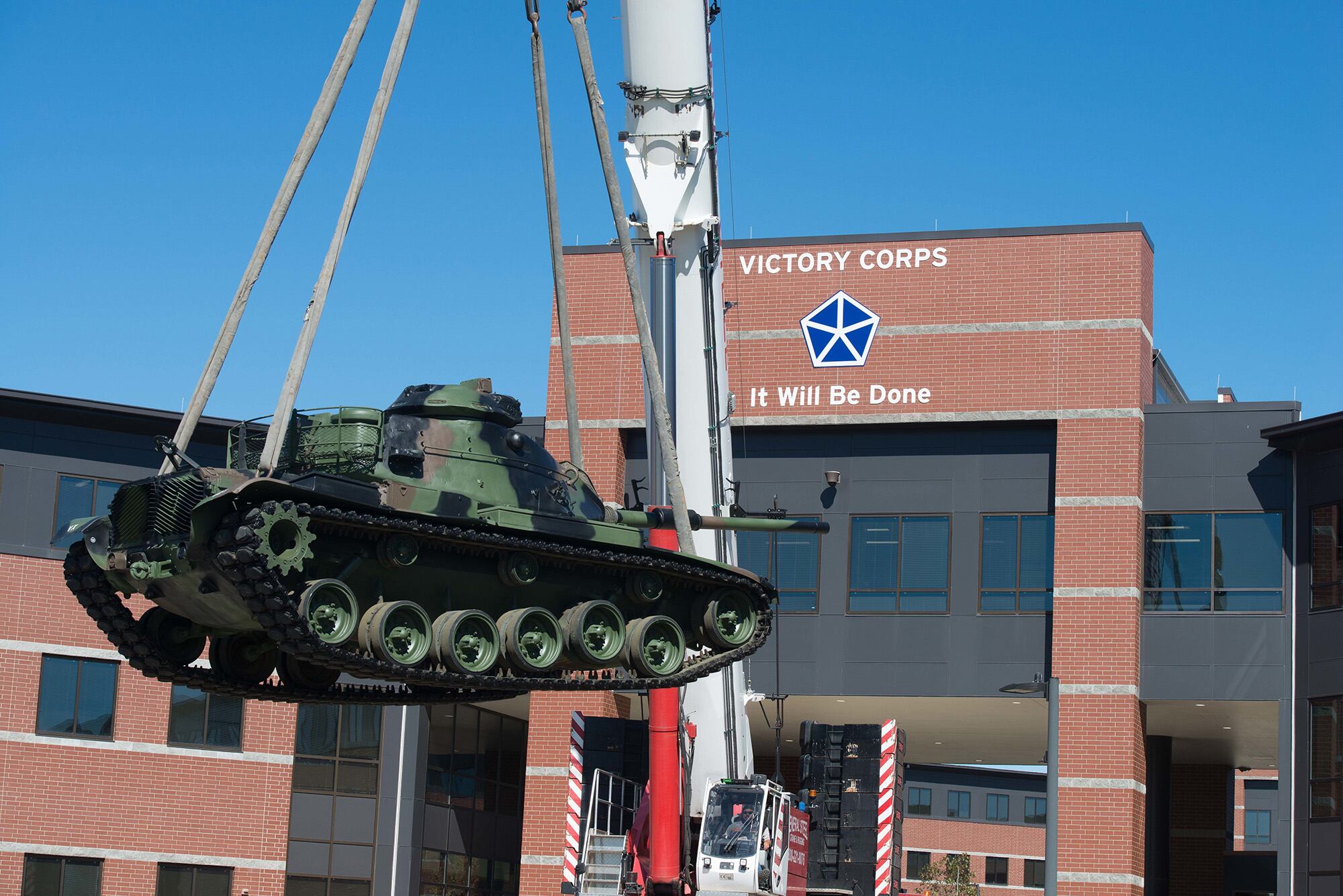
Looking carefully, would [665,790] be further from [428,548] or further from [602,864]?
[428,548]

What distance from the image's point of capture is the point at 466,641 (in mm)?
17141

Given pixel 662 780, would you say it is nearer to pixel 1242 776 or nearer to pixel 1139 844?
pixel 1139 844

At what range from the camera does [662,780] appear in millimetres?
23375

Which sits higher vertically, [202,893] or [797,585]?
[797,585]

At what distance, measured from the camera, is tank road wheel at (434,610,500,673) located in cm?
1697

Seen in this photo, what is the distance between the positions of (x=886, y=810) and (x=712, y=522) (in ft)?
25.6

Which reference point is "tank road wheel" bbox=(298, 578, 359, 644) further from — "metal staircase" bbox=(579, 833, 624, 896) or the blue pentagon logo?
the blue pentagon logo

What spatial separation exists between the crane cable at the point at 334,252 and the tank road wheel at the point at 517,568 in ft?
8.35

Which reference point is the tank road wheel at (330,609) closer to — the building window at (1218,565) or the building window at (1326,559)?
the building window at (1218,565)

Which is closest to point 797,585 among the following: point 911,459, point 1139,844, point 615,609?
point 911,459

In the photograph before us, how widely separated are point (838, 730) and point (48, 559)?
16931 millimetres

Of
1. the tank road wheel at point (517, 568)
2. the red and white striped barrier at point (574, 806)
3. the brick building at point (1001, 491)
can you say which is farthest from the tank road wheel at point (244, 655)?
the brick building at point (1001, 491)

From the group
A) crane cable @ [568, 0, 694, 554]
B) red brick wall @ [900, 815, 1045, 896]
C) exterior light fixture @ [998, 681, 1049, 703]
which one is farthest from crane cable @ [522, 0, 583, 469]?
red brick wall @ [900, 815, 1045, 896]

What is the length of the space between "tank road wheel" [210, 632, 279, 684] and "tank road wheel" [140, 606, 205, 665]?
0.21 metres
